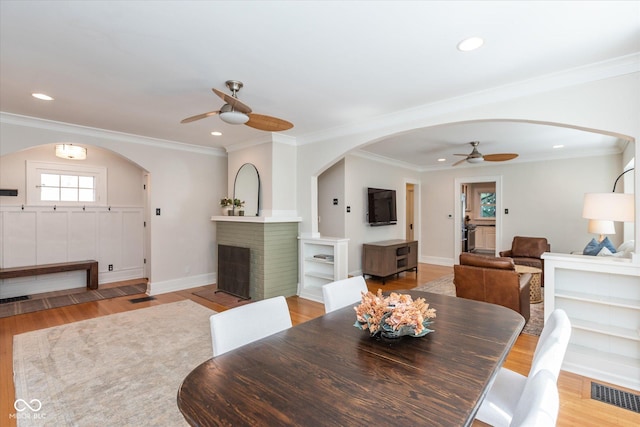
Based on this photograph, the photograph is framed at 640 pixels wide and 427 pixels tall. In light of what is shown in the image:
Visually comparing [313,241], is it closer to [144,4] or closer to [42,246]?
[144,4]

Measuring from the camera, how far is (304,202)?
495 centimetres

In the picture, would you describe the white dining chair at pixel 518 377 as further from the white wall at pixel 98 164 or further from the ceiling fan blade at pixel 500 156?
the white wall at pixel 98 164

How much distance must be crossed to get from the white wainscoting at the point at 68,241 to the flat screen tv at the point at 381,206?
15.2 feet

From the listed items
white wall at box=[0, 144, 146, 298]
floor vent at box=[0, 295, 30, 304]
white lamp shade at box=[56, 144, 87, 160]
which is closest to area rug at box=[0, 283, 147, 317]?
floor vent at box=[0, 295, 30, 304]

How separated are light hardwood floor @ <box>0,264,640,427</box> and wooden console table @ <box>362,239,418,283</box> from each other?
0.71 ft

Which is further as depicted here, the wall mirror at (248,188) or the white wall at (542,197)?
the white wall at (542,197)

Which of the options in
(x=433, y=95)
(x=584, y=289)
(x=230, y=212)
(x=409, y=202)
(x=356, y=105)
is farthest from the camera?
(x=409, y=202)

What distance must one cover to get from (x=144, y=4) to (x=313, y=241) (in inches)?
141

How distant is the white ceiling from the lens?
185 centimetres

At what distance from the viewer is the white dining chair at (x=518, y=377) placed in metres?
1.22

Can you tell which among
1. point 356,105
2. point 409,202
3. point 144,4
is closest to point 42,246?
point 144,4

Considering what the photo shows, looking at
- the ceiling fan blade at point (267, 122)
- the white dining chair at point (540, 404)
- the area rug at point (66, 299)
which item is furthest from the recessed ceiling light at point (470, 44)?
the area rug at point (66, 299)

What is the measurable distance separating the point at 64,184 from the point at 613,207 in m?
7.54

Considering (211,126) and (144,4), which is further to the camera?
(211,126)
